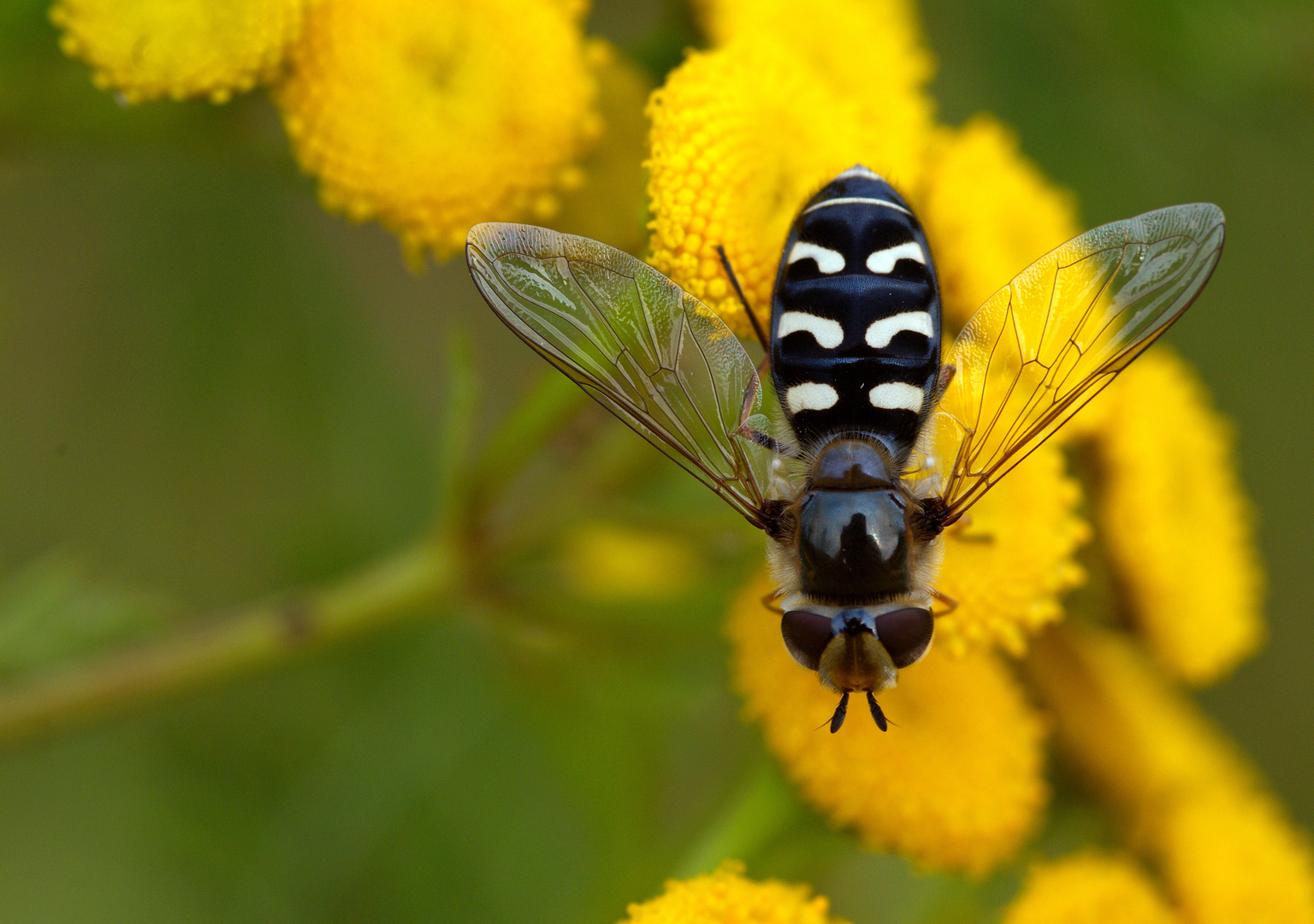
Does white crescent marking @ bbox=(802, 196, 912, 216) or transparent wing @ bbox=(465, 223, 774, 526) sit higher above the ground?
white crescent marking @ bbox=(802, 196, 912, 216)

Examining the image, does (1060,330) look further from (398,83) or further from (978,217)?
(398,83)

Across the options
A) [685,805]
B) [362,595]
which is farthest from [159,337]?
[685,805]

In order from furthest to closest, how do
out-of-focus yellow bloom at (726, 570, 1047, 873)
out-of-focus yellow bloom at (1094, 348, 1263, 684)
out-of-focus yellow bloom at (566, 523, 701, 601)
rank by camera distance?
out-of-focus yellow bloom at (566, 523, 701, 601), out-of-focus yellow bloom at (1094, 348, 1263, 684), out-of-focus yellow bloom at (726, 570, 1047, 873)

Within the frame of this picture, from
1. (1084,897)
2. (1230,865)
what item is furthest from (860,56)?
(1230,865)

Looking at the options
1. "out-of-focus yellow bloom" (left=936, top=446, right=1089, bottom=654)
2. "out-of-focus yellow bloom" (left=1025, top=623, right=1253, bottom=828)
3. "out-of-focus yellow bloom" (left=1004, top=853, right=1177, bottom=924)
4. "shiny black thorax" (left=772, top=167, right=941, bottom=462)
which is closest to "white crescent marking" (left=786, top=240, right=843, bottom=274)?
"shiny black thorax" (left=772, top=167, right=941, bottom=462)

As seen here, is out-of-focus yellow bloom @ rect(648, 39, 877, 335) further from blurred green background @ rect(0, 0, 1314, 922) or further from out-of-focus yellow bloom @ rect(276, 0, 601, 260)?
blurred green background @ rect(0, 0, 1314, 922)

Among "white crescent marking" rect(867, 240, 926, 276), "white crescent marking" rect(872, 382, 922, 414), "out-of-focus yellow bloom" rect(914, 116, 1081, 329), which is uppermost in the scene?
"out-of-focus yellow bloom" rect(914, 116, 1081, 329)

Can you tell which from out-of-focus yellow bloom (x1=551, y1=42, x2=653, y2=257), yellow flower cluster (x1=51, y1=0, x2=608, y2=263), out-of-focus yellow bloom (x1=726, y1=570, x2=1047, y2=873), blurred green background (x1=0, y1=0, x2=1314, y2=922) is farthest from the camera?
blurred green background (x1=0, y1=0, x2=1314, y2=922)
